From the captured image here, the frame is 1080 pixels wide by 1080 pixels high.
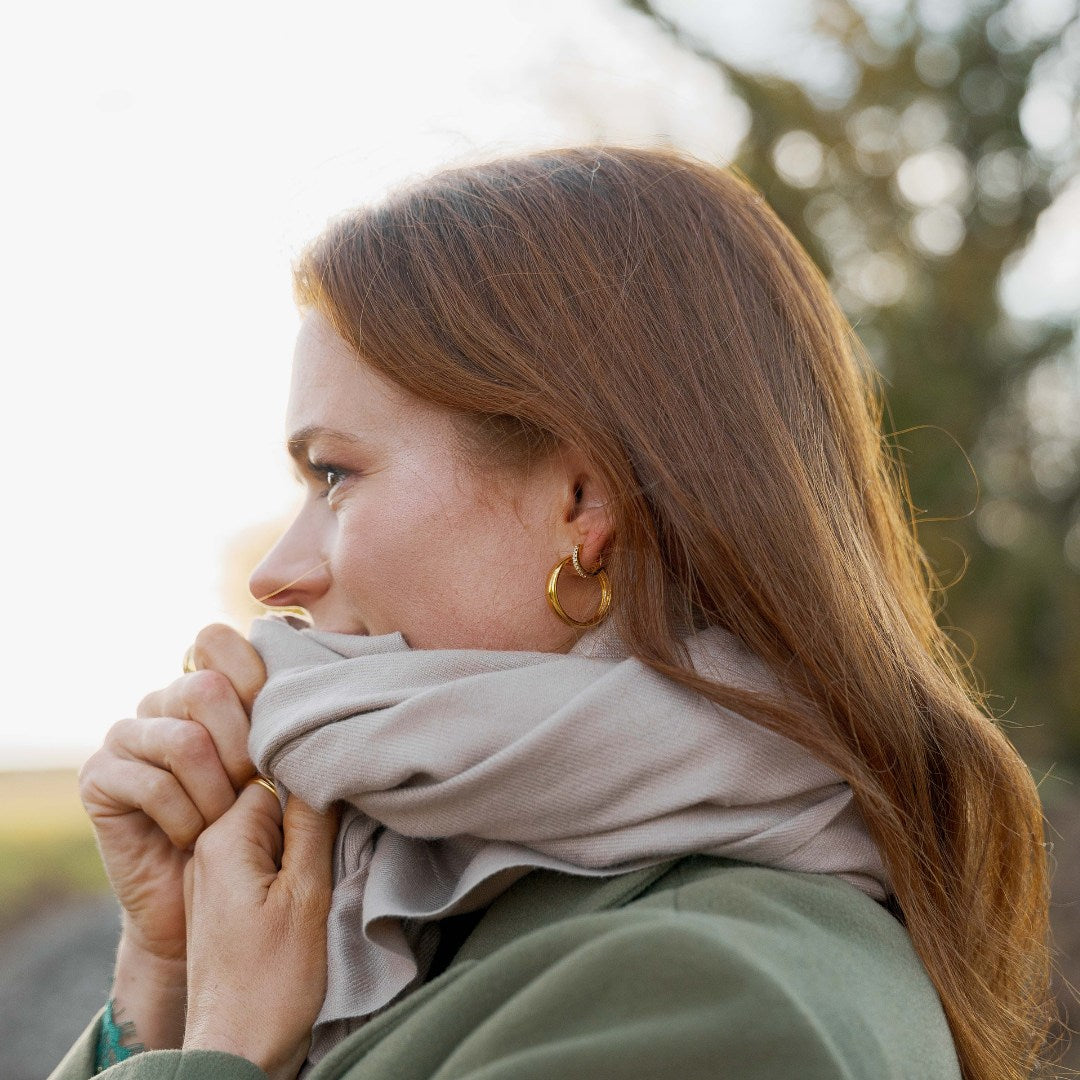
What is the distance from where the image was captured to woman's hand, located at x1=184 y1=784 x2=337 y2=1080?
1633 millimetres

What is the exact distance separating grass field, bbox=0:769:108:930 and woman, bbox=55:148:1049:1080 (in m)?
5.25

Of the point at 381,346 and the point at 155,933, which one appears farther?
the point at 155,933

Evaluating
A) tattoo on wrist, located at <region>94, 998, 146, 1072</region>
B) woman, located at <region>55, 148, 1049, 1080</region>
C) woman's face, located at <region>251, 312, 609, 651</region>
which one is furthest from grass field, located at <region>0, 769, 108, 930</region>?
woman's face, located at <region>251, 312, 609, 651</region>

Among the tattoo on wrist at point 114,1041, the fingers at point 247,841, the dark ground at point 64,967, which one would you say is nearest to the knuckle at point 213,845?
the fingers at point 247,841

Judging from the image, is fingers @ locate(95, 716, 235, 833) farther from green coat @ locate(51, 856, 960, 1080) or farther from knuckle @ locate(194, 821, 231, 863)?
green coat @ locate(51, 856, 960, 1080)

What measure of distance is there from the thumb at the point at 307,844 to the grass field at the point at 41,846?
5.27 meters

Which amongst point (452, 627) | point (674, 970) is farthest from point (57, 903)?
point (674, 970)

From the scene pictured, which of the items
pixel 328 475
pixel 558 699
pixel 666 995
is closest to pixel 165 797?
pixel 328 475

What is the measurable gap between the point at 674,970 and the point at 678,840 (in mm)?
301

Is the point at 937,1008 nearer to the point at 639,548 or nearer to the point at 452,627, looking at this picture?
the point at 639,548

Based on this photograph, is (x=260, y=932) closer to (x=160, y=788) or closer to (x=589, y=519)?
(x=160, y=788)

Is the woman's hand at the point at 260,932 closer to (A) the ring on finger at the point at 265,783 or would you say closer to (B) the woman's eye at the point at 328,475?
(A) the ring on finger at the point at 265,783

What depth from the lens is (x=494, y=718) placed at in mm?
1606

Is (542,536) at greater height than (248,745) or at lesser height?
greater
